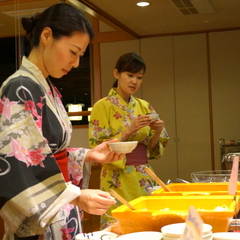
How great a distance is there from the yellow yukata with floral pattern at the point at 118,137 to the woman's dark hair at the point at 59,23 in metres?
1.35

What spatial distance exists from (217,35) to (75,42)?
4361mm

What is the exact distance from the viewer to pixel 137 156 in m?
2.99

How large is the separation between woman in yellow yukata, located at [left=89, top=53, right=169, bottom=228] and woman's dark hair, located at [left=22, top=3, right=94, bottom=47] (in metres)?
1.29

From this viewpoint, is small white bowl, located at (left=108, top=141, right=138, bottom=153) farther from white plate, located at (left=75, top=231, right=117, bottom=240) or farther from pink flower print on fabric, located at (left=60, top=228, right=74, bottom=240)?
white plate, located at (left=75, top=231, right=117, bottom=240)

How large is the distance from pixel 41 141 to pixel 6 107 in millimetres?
160

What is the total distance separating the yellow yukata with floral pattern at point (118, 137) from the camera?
295 cm

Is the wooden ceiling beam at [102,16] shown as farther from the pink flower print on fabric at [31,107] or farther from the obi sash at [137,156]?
the pink flower print on fabric at [31,107]

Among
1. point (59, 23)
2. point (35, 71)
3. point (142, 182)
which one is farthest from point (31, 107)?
point (142, 182)

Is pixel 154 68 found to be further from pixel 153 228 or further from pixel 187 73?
pixel 153 228

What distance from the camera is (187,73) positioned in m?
5.75

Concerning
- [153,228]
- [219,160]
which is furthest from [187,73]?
[153,228]

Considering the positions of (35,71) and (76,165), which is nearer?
(35,71)

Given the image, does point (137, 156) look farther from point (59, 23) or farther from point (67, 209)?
point (59, 23)

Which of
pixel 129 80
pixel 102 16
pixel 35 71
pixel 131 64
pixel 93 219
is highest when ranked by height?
pixel 102 16
